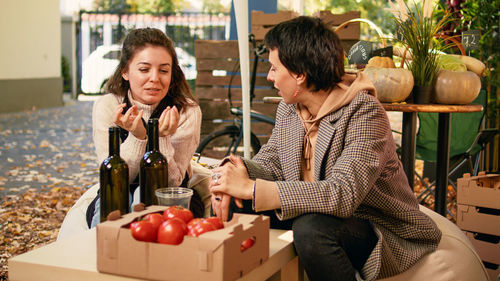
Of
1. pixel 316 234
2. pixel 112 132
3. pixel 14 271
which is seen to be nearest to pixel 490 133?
pixel 316 234

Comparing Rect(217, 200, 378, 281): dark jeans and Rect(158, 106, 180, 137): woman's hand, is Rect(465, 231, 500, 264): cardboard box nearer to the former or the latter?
Rect(217, 200, 378, 281): dark jeans

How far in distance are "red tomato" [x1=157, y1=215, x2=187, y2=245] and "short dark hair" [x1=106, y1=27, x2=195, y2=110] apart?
133 cm

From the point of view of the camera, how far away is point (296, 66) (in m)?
2.39

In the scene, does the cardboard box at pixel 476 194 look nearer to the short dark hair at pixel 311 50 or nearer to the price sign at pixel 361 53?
the price sign at pixel 361 53

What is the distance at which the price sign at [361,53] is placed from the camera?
3.60 meters

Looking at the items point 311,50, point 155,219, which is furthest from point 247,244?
point 311,50

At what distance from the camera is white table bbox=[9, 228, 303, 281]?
1.87 metres

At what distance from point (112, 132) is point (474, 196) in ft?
6.92

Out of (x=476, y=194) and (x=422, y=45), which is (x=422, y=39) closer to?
(x=422, y=45)

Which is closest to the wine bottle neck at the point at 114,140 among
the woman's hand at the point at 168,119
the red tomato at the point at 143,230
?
the woman's hand at the point at 168,119

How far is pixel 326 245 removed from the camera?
2.11 metres

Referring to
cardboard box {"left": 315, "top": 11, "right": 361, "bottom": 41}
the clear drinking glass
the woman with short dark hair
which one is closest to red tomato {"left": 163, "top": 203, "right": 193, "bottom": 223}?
the clear drinking glass

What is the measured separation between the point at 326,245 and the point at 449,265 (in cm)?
64

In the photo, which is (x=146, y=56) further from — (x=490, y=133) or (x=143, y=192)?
(x=490, y=133)
